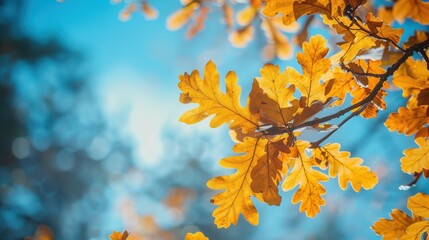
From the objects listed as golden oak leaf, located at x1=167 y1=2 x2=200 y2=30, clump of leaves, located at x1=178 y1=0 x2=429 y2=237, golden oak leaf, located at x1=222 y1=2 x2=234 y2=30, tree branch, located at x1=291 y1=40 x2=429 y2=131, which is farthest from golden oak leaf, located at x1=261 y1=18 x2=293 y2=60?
tree branch, located at x1=291 y1=40 x2=429 y2=131

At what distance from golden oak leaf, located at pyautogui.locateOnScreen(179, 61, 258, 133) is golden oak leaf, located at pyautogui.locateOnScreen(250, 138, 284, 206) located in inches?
2.7

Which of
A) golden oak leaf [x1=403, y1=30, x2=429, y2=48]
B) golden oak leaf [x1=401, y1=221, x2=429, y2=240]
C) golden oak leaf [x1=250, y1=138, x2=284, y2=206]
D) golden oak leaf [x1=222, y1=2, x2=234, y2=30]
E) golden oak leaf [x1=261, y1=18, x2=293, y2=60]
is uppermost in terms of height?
golden oak leaf [x1=222, y1=2, x2=234, y2=30]

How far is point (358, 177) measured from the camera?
0.72 meters

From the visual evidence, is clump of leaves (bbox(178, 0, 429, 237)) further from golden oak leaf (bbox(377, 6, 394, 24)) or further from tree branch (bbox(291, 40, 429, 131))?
golden oak leaf (bbox(377, 6, 394, 24))

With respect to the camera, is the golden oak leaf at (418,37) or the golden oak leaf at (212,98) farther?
the golden oak leaf at (418,37)

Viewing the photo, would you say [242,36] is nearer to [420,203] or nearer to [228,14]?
[228,14]

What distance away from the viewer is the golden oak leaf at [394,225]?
0.82m

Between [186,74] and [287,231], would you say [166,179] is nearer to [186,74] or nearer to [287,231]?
[287,231]

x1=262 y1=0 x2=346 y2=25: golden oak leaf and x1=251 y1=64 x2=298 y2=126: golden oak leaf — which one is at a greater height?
x1=262 y1=0 x2=346 y2=25: golden oak leaf

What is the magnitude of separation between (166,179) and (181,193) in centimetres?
69

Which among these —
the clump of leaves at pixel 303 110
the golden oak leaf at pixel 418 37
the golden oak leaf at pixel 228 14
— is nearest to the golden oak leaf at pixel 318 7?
the clump of leaves at pixel 303 110

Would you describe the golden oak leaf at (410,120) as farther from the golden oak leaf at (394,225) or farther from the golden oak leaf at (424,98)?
the golden oak leaf at (394,225)

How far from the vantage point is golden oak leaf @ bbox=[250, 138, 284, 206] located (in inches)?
26.5

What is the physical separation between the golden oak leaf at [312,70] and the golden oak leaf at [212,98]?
0.44ft
